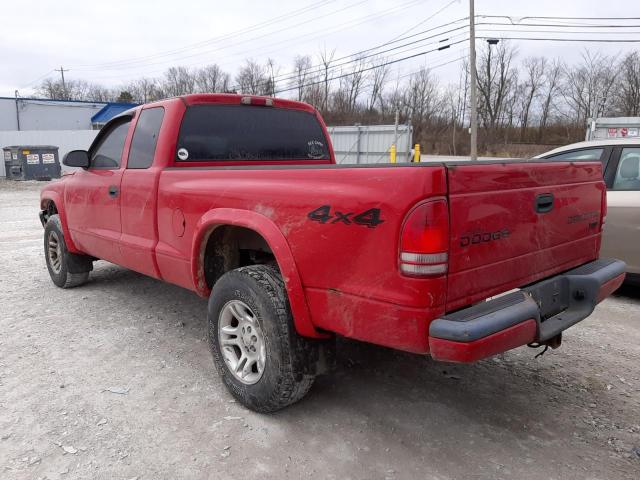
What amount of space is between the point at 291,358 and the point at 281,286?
400mm

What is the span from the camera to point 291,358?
2783mm

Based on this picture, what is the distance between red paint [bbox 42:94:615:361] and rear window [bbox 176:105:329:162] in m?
0.49

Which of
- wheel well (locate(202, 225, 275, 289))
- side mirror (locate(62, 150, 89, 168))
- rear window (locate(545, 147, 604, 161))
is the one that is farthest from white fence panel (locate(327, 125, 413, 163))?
wheel well (locate(202, 225, 275, 289))

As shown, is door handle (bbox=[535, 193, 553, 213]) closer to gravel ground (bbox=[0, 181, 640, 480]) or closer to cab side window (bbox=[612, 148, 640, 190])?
gravel ground (bbox=[0, 181, 640, 480])

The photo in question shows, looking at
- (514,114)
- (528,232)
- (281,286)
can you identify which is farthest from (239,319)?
(514,114)

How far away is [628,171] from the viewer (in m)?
5.38

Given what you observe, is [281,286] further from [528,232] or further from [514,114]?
[514,114]

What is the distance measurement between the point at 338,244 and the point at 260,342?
3.00 ft

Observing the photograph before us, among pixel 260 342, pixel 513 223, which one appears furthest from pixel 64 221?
pixel 513 223

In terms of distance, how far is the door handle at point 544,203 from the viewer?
2686 mm

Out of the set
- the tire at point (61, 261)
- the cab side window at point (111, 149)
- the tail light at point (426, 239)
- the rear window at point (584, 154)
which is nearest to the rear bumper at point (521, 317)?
the tail light at point (426, 239)

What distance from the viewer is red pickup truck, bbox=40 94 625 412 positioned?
2209 mm

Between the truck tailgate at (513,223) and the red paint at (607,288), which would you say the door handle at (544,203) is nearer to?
the truck tailgate at (513,223)

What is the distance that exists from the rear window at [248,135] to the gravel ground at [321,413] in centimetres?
157
